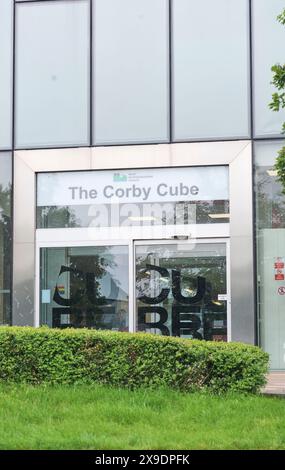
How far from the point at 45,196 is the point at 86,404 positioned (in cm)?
661

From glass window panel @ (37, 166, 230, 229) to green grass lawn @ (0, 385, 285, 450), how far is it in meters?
5.46

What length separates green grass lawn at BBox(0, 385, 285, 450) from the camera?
6672mm

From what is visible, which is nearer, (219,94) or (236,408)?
(236,408)

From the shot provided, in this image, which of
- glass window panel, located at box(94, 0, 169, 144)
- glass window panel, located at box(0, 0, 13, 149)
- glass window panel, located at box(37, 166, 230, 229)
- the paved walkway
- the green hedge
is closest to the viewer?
the green hedge

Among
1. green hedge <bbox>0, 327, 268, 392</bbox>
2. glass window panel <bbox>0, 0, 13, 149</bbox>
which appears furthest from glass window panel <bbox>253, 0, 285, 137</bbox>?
green hedge <bbox>0, 327, 268, 392</bbox>

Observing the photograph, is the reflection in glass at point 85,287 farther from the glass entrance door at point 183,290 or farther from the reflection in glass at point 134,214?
the reflection in glass at point 134,214

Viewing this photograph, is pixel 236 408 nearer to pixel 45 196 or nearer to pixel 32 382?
pixel 32 382

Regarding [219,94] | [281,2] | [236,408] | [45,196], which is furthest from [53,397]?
[281,2]

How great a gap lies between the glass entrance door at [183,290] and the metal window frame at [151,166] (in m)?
0.34

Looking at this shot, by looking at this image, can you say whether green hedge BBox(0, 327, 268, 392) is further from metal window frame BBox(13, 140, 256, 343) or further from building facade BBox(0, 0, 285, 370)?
building facade BBox(0, 0, 285, 370)

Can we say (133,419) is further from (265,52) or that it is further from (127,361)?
(265,52)

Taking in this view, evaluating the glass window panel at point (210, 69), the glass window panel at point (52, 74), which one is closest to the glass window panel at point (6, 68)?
the glass window panel at point (52, 74)

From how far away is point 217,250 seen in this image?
13570 mm
